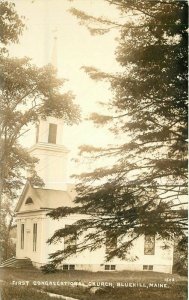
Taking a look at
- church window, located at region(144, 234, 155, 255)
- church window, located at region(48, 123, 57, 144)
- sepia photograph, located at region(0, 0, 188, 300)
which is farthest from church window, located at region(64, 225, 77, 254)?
church window, located at region(48, 123, 57, 144)

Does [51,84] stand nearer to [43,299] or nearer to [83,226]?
[83,226]

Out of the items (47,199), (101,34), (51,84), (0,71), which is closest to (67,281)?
(47,199)

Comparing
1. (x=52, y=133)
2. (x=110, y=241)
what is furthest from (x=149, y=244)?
(x=52, y=133)

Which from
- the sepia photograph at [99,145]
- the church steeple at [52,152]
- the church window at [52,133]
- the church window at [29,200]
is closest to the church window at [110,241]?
the sepia photograph at [99,145]

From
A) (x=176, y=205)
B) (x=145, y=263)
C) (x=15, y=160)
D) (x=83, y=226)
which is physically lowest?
(x=145, y=263)

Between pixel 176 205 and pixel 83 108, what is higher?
pixel 83 108

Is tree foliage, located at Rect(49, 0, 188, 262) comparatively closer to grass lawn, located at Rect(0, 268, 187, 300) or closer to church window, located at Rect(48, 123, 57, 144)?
grass lawn, located at Rect(0, 268, 187, 300)

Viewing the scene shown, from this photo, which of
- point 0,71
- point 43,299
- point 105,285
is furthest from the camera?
point 0,71
